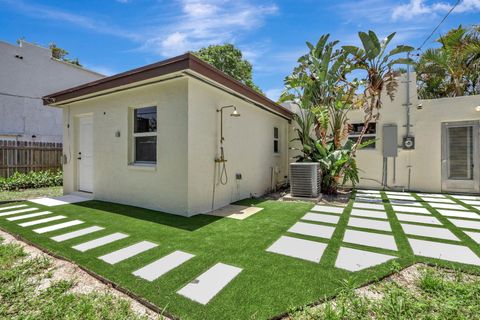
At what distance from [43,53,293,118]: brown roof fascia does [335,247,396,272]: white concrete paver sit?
3622 mm

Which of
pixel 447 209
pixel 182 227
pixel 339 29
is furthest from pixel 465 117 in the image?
pixel 182 227

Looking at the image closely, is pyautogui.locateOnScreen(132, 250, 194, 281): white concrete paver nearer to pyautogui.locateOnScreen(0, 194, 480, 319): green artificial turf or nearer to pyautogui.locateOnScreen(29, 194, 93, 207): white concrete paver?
pyautogui.locateOnScreen(0, 194, 480, 319): green artificial turf

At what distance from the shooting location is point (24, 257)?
2.74 meters

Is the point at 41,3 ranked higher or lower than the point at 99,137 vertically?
higher

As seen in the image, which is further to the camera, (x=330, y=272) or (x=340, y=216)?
(x=340, y=216)

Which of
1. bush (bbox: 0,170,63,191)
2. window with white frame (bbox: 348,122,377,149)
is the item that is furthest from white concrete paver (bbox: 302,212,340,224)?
bush (bbox: 0,170,63,191)

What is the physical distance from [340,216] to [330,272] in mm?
2450

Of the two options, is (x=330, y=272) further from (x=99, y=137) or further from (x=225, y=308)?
(x=99, y=137)

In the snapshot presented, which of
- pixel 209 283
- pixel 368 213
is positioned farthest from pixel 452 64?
pixel 209 283

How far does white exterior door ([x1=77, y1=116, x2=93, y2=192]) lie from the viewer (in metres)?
6.56

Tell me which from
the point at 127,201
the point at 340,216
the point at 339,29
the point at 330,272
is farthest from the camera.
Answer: the point at 339,29

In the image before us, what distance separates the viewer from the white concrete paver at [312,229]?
3480 millimetres

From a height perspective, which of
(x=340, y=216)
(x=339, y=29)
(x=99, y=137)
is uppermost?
(x=339, y=29)

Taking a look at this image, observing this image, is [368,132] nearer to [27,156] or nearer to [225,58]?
[27,156]
